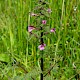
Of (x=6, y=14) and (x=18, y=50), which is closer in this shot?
(x=18, y=50)

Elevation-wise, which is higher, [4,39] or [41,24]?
[41,24]

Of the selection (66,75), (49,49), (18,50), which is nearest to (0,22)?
(18,50)

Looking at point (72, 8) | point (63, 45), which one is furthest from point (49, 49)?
point (72, 8)

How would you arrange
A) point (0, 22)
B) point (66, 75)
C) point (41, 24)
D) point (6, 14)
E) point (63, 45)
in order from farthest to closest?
point (6, 14) → point (0, 22) → point (63, 45) → point (66, 75) → point (41, 24)

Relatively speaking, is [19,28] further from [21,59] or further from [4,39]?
[21,59]

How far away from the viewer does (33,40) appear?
6.60ft

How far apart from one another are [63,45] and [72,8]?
1.39 ft

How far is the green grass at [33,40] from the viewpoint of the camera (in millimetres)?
2068

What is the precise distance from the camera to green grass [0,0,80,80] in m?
2.07

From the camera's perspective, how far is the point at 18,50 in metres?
2.29

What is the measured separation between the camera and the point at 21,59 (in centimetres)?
217


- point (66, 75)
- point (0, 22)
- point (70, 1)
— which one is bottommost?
point (66, 75)

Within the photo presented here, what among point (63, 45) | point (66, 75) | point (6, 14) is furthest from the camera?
point (6, 14)

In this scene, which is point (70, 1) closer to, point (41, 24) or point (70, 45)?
point (70, 45)
